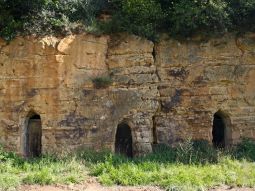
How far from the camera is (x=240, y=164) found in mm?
12500

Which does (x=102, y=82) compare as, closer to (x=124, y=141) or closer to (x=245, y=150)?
(x=124, y=141)

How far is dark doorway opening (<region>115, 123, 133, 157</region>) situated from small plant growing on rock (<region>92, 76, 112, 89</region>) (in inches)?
59.4

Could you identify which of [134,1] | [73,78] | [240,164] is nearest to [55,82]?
[73,78]

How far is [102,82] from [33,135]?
2.77m

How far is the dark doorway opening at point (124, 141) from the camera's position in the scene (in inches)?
559

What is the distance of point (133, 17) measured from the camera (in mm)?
14164

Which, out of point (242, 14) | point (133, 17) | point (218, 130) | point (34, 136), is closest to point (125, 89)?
point (133, 17)

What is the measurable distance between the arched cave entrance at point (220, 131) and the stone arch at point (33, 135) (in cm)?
575

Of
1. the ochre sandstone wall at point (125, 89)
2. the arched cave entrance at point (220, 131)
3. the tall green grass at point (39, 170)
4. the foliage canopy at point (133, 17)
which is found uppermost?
the foliage canopy at point (133, 17)

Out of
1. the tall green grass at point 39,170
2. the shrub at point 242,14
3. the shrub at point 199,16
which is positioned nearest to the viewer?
the tall green grass at point 39,170

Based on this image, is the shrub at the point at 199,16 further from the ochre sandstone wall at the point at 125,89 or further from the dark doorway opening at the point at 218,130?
the dark doorway opening at the point at 218,130

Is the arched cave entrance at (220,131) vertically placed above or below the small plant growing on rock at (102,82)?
below

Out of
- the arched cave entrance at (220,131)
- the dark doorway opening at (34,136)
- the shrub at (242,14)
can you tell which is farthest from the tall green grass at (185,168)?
the shrub at (242,14)

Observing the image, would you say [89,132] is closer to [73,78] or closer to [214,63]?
[73,78]
